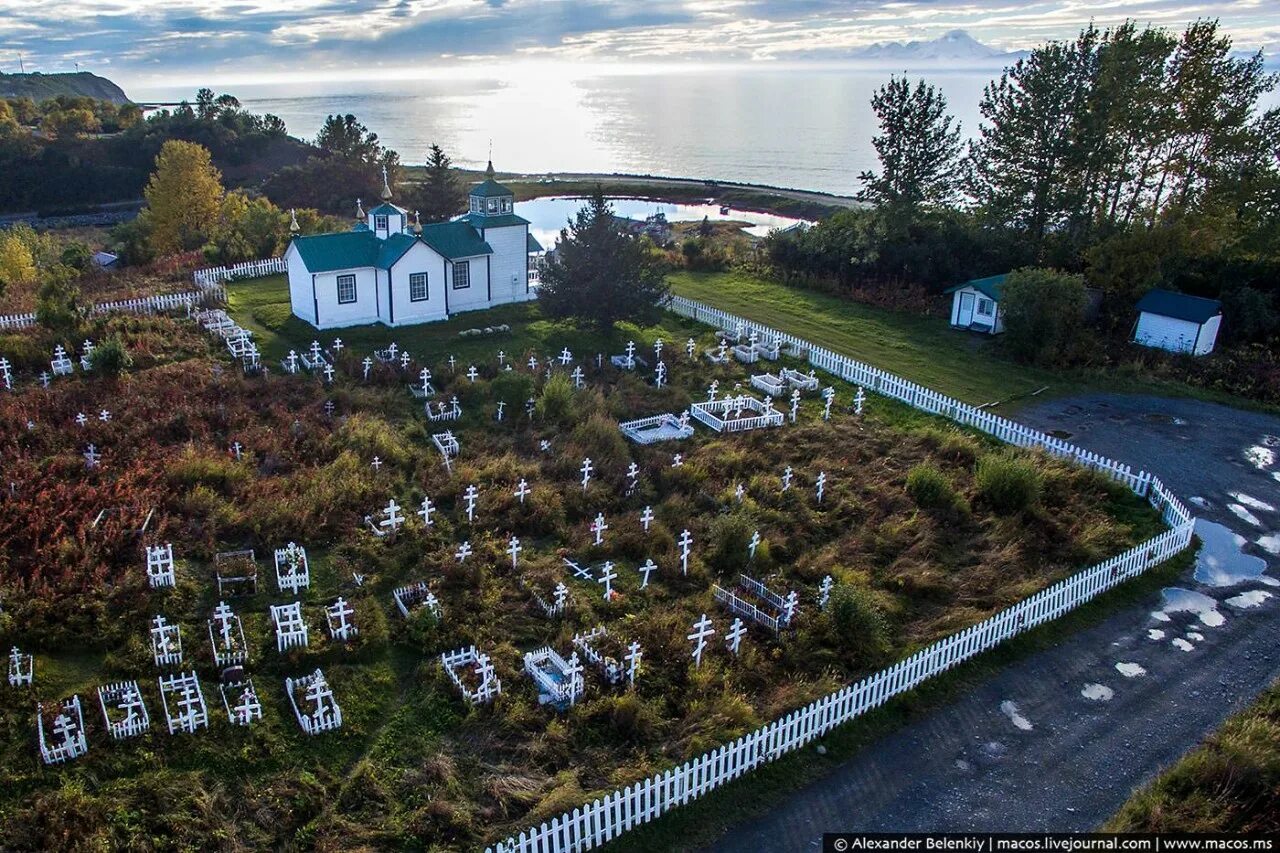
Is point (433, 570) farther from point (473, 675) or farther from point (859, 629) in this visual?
point (859, 629)

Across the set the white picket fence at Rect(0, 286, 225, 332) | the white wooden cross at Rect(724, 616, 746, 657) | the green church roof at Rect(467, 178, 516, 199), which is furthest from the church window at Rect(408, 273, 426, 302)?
the white wooden cross at Rect(724, 616, 746, 657)

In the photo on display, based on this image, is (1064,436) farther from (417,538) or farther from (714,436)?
(417,538)

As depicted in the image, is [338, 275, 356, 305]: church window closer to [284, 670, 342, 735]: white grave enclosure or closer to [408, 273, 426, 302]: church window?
[408, 273, 426, 302]: church window

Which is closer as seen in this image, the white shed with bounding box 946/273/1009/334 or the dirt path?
the dirt path

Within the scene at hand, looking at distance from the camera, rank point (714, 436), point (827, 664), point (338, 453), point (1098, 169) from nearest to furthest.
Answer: point (827, 664)
point (338, 453)
point (714, 436)
point (1098, 169)

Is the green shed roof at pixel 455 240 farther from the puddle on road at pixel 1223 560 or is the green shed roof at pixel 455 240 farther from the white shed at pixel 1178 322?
the puddle on road at pixel 1223 560

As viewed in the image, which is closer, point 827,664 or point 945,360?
point 827,664

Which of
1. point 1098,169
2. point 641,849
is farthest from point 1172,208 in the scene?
point 641,849
